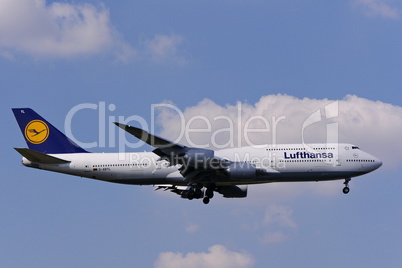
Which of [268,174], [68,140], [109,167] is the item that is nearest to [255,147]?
[268,174]

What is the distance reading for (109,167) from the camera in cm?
6356

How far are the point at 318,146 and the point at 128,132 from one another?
19.1 meters

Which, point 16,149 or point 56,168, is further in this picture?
point 56,168

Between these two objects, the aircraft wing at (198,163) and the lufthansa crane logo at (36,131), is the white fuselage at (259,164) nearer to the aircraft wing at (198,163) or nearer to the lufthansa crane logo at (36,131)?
the aircraft wing at (198,163)


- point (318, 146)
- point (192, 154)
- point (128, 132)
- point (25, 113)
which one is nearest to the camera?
point (128, 132)

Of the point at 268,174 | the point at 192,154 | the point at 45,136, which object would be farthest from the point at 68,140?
the point at 268,174

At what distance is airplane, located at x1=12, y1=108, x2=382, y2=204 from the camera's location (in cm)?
6053

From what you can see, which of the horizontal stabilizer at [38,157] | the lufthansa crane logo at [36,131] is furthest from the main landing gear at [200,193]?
the lufthansa crane logo at [36,131]

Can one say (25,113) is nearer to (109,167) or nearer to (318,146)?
(109,167)

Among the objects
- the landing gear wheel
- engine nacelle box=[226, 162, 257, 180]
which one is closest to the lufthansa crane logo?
the landing gear wheel

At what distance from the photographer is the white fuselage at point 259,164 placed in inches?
2424

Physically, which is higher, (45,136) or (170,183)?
(45,136)

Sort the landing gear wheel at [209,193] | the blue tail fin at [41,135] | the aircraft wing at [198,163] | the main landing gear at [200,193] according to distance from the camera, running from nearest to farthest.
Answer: the aircraft wing at [198,163] < the main landing gear at [200,193] < the landing gear wheel at [209,193] < the blue tail fin at [41,135]

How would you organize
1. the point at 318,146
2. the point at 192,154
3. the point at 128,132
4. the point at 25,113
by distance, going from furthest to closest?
1. the point at 25,113
2. the point at 318,146
3. the point at 192,154
4. the point at 128,132
